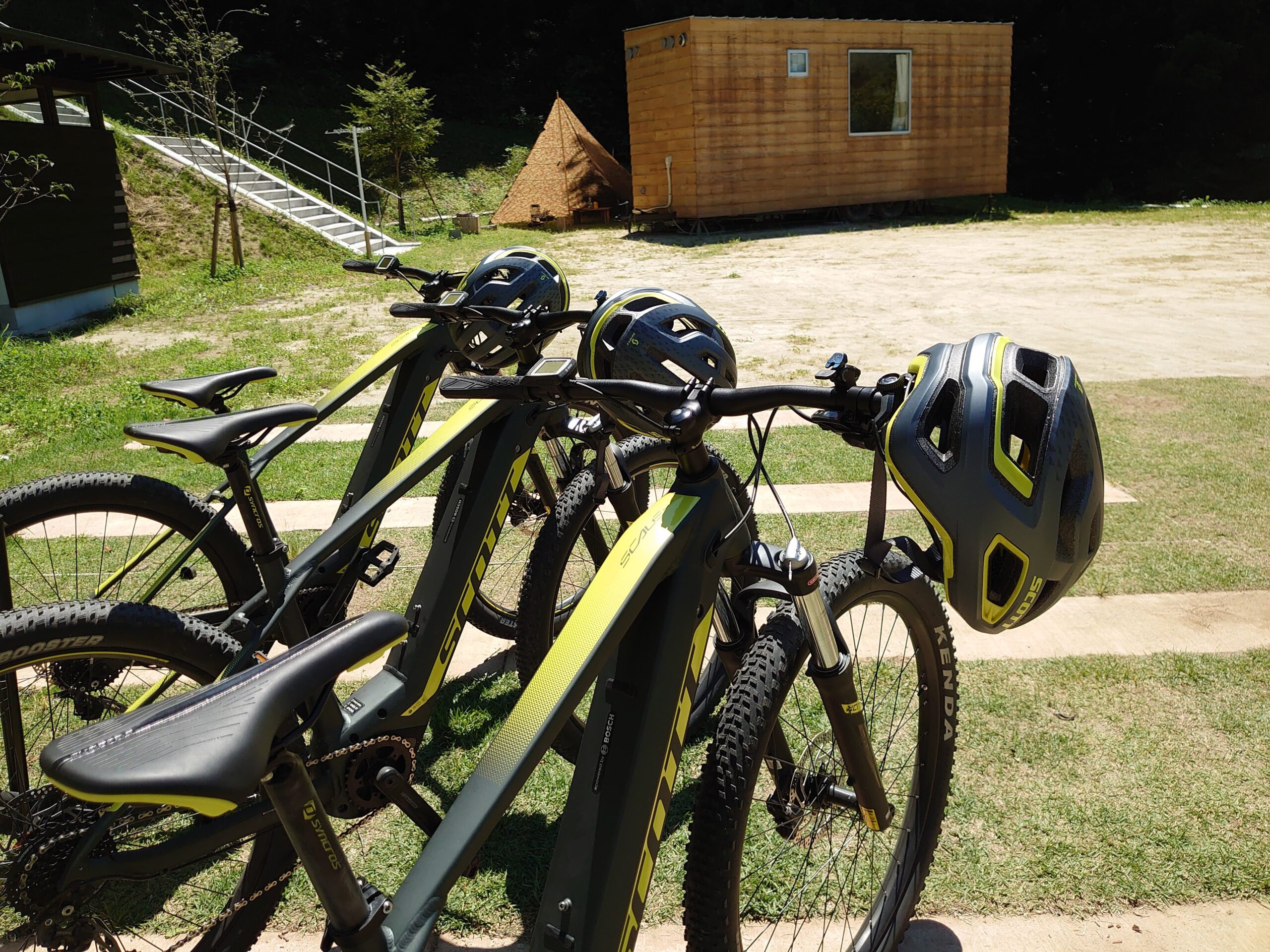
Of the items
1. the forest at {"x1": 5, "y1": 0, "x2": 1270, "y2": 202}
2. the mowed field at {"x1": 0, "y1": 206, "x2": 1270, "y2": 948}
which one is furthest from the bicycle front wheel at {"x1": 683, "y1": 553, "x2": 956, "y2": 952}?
the forest at {"x1": 5, "y1": 0, "x2": 1270, "y2": 202}

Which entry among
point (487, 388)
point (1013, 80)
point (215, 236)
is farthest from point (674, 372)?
point (1013, 80)

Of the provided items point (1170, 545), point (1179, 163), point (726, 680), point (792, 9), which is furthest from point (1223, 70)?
point (726, 680)

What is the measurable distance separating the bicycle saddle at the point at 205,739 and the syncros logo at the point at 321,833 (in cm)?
12

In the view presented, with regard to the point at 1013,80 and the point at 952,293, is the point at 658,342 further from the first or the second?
the point at 1013,80

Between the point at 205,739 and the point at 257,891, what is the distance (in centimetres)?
109

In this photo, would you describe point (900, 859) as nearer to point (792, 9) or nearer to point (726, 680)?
point (726, 680)

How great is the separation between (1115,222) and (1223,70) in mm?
12298

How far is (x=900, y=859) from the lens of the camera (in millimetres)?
2105

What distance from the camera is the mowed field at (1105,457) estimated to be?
238 cm

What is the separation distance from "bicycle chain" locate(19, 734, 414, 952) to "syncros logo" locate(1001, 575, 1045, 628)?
50.4 inches

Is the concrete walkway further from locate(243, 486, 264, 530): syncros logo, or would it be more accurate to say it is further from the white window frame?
the white window frame

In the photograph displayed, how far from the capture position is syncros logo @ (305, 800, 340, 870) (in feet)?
4.11

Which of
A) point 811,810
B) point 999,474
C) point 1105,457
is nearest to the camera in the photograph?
point 999,474

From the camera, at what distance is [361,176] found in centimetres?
1609
